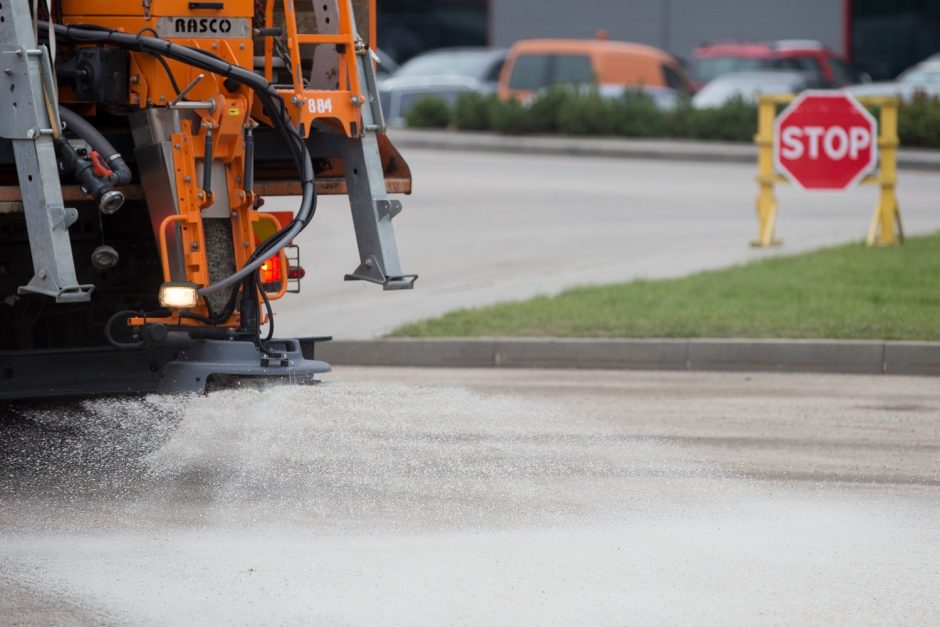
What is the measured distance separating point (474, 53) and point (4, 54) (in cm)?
2679

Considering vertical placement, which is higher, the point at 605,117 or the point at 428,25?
the point at 605,117

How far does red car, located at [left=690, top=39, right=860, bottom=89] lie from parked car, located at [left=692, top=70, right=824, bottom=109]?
1.14 meters

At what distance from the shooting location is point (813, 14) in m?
40.6

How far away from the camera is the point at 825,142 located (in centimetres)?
1550

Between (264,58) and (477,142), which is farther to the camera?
(477,142)

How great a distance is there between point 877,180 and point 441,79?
52.9 ft

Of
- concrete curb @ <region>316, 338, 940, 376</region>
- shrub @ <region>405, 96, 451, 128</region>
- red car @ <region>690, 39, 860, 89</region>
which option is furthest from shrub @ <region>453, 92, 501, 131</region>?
concrete curb @ <region>316, 338, 940, 376</region>

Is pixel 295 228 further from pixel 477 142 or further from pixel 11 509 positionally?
pixel 477 142

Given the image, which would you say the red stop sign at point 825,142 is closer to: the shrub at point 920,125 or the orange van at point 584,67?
the shrub at point 920,125

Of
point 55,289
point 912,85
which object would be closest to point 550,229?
point 55,289

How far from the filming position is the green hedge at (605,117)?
24891mm

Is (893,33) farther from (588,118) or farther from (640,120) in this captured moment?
(588,118)

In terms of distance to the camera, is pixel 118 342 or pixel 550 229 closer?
pixel 118 342

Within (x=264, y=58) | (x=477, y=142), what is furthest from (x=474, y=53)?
(x=264, y=58)
